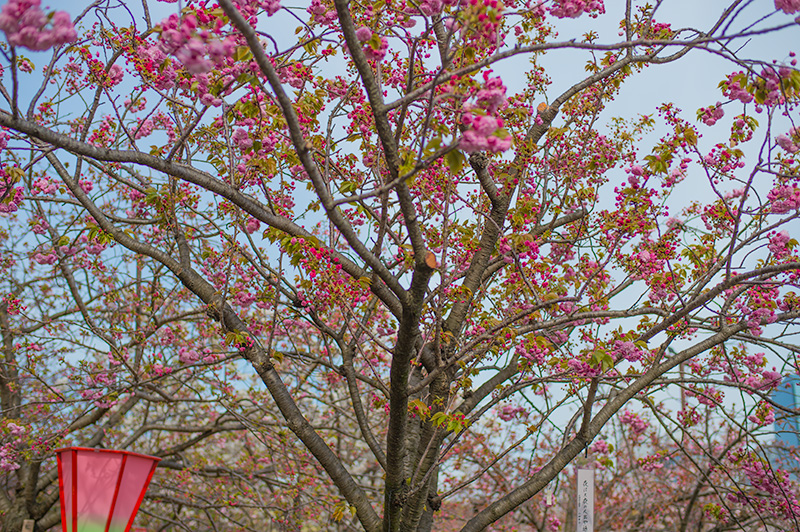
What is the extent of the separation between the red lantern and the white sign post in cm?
322

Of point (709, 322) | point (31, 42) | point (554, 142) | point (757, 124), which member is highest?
point (554, 142)

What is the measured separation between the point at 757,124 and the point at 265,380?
365cm

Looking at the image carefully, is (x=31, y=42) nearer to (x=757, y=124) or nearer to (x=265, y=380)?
(x=265, y=380)

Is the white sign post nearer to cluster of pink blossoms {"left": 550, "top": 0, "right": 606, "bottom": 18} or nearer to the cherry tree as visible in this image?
the cherry tree

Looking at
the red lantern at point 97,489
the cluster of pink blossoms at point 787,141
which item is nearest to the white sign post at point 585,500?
the cluster of pink blossoms at point 787,141

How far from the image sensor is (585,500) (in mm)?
4477

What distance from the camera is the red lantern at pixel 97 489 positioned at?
2.72 meters

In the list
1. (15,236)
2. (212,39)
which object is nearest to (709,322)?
(212,39)

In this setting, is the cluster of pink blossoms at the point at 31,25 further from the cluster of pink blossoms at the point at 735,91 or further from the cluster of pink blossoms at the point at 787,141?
the cluster of pink blossoms at the point at 787,141

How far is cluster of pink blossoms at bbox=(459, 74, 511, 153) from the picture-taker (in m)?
1.92

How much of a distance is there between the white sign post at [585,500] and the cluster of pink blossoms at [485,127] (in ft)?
11.3

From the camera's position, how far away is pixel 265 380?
397 cm

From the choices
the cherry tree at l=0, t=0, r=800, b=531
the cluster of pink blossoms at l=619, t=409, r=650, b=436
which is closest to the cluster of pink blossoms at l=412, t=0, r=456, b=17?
the cherry tree at l=0, t=0, r=800, b=531

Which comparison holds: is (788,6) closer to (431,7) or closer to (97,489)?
(431,7)
